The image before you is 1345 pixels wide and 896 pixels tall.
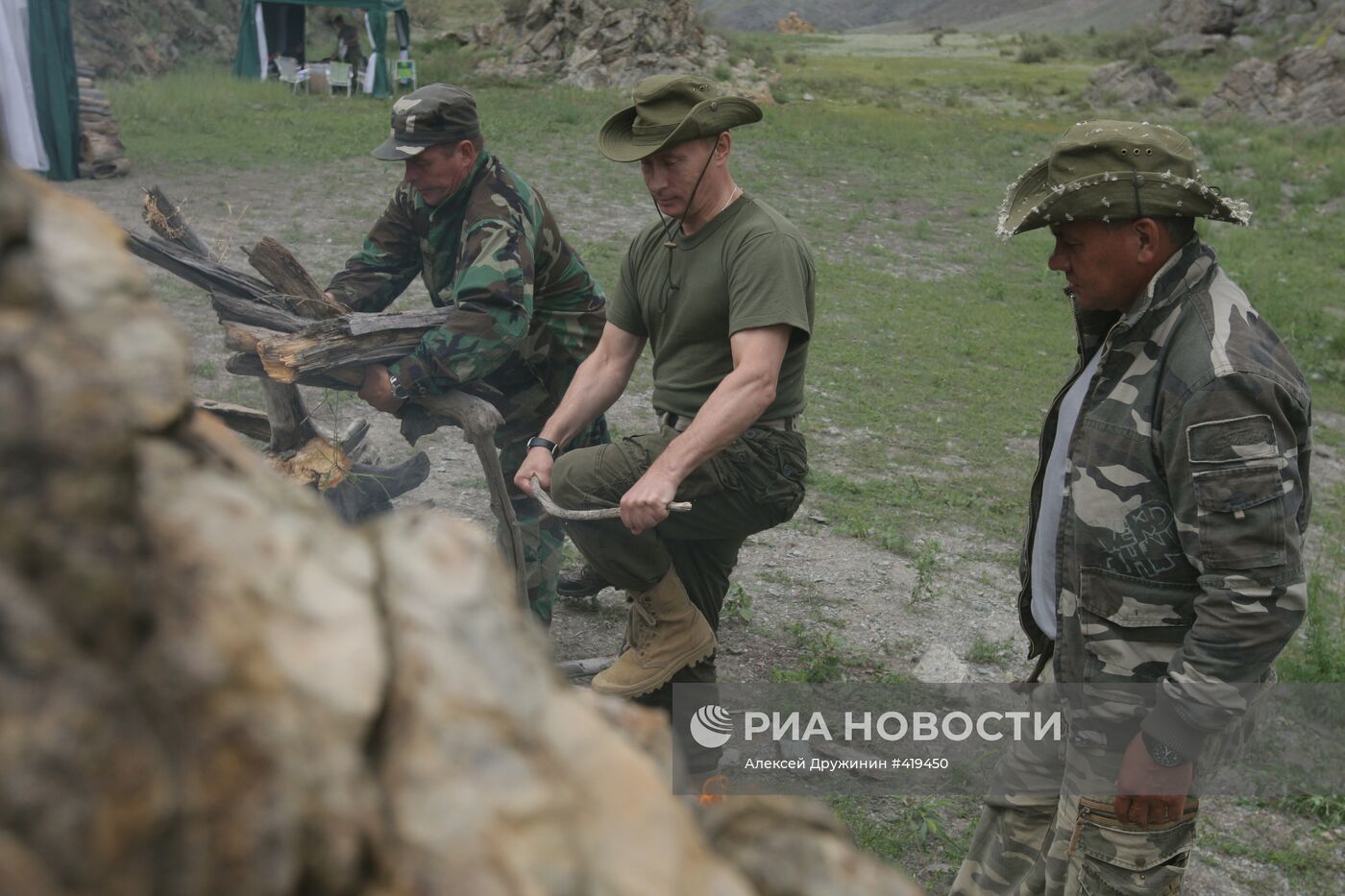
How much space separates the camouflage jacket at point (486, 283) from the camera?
4645 millimetres

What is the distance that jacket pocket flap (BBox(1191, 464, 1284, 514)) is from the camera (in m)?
2.71

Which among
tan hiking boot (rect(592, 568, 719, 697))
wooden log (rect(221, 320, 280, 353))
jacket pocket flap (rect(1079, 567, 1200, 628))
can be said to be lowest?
tan hiking boot (rect(592, 568, 719, 697))

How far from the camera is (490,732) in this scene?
1024 millimetres

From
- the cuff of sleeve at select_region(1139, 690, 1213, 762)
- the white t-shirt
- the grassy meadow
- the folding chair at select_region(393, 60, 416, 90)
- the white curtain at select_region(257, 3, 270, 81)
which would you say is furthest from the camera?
the folding chair at select_region(393, 60, 416, 90)

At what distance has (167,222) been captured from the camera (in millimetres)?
4793

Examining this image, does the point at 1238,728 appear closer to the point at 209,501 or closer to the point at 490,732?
the point at 490,732

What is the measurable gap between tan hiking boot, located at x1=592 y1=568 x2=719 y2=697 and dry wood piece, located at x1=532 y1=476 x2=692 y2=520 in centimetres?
38

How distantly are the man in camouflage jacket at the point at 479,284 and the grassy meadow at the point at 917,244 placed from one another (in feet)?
6.81

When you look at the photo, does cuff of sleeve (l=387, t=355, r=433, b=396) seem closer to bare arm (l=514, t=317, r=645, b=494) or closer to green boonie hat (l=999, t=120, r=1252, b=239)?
bare arm (l=514, t=317, r=645, b=494)

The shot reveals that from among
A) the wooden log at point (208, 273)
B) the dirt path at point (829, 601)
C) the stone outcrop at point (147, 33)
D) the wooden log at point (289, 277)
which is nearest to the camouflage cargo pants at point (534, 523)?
the dirt path at point (829, 601)

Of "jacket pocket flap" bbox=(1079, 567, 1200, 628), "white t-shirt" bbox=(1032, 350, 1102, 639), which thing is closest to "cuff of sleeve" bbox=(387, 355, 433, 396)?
"white t-shirt" bbox=(1032, 350, 1102, 639)

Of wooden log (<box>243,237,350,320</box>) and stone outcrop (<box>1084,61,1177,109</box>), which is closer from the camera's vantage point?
wooden log (<box>243,237,350,320</box>)

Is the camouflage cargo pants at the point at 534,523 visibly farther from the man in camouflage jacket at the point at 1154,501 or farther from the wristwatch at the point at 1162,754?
the wristwatch at the point at 1162,754

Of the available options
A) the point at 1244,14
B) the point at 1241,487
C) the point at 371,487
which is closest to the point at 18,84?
the point at 371,487
